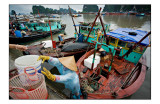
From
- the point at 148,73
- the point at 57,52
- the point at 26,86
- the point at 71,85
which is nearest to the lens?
the point at 71,85

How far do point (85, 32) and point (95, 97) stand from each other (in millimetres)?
7683

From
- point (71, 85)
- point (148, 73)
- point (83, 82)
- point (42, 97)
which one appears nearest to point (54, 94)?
point (42, 97)

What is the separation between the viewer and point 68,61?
9.03ft

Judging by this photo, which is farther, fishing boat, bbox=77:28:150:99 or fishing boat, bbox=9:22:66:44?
fishing boat, bbox=9:22:66:44

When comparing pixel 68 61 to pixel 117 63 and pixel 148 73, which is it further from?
pixel 148 73

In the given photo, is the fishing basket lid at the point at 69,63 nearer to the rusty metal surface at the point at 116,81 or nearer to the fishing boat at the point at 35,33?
the rusty metal surface at the point at 116,81

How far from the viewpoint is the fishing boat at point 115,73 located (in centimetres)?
363

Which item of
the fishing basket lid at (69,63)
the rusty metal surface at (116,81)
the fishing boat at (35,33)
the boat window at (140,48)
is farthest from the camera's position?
the fishing boat at (35,33)

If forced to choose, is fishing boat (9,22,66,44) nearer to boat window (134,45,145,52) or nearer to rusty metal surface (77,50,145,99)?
rusty metal surface (77,50,145,99)

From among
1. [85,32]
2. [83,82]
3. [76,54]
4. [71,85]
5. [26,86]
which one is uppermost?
[85,32]

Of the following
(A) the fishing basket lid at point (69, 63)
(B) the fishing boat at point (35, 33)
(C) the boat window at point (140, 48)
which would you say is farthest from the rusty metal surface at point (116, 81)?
(B) the fishing boat at point (35, 33)

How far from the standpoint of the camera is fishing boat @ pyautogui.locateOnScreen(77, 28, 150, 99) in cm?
363

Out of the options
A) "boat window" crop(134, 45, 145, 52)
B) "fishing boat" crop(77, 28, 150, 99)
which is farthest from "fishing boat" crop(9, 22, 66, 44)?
"boat window" crop(134, 45, 145, 52)

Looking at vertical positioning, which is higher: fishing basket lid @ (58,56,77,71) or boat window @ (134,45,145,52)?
boat window @ (134,45,145,52)
